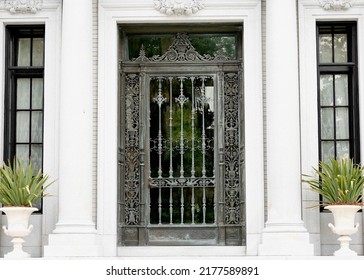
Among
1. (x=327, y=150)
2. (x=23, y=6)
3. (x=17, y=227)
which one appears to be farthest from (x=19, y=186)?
(x=327, y=150)

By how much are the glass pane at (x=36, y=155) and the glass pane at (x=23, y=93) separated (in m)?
0.73

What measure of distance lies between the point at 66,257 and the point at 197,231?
2592 millimetres

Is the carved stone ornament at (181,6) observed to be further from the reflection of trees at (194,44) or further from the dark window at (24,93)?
the dark window at (24,93)

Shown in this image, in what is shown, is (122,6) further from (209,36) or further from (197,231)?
(197,231)

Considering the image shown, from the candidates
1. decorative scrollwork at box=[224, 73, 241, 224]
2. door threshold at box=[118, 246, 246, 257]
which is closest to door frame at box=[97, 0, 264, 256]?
door threshold at box=[118, 246, 246, 257]

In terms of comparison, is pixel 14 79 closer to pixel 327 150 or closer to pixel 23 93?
pixel 23 93

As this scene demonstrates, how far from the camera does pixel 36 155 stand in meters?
16.5

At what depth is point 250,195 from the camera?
52.3ft

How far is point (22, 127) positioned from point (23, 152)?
0.44 m

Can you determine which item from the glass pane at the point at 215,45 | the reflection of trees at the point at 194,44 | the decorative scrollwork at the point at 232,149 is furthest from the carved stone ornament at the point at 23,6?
the decorative scrollwork at the point at 232,149

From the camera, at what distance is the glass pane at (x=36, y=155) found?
16484 millimetres

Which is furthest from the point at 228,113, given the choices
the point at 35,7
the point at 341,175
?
the point at 35,7

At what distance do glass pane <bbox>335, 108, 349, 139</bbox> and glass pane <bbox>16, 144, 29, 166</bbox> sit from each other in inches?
211

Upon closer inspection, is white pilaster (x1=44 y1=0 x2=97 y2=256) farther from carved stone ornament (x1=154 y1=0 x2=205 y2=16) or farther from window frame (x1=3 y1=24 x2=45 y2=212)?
carved stone ornament (x1=154 y1=0 x2=205 y2=16)
